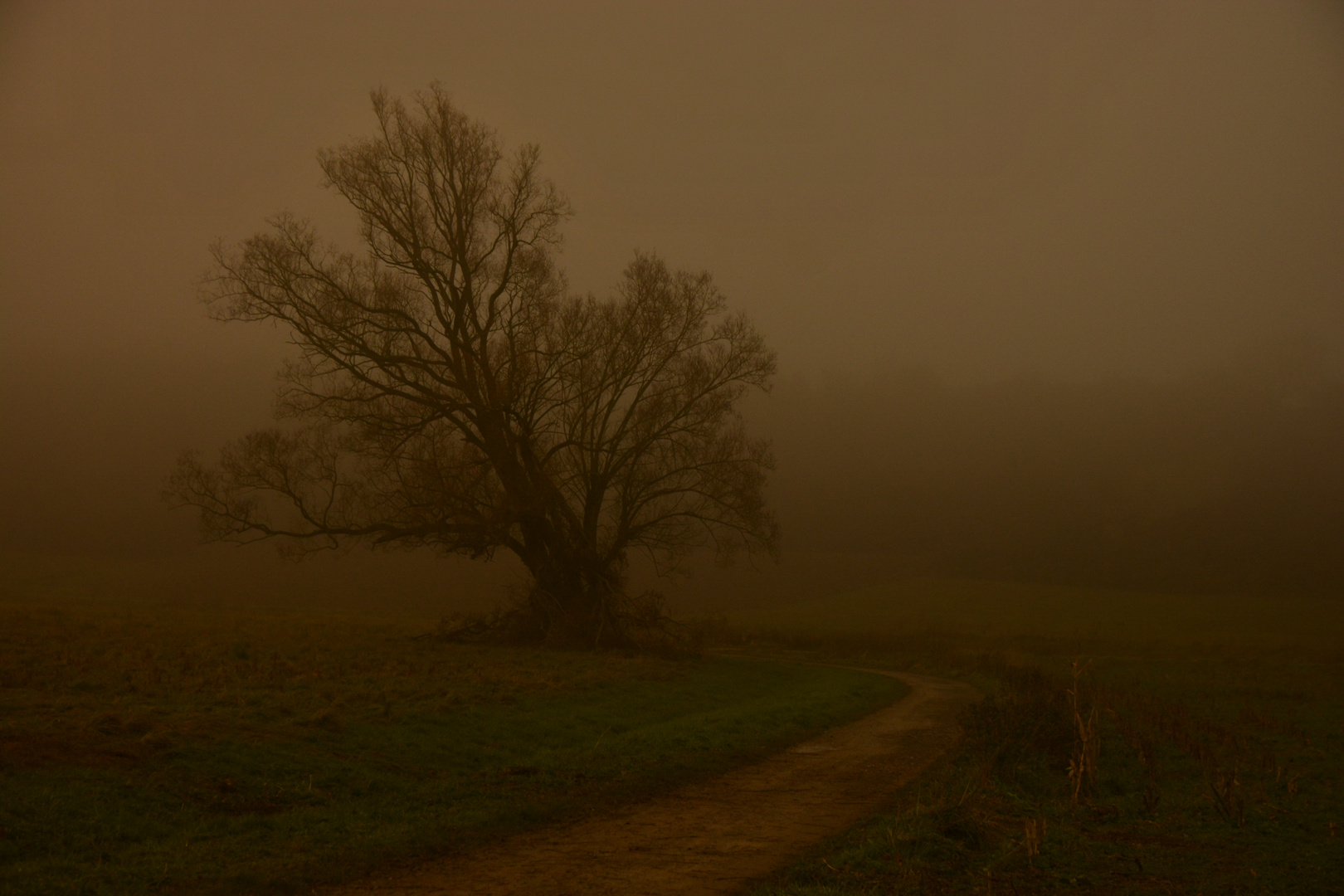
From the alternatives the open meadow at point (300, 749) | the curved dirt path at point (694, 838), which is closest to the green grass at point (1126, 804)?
the curved dirt path at point (694, 838)

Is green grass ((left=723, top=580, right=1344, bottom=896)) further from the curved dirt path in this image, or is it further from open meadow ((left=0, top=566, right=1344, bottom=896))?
the curved dirt path

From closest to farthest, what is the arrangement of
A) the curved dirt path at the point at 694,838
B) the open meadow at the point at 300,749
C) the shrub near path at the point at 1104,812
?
the curved dirt path at the point at 694,838, the shrub near path at the point at 1104,812, the open meadow at the point at 300,749

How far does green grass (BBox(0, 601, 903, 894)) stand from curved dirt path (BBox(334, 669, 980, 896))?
1.91 feet

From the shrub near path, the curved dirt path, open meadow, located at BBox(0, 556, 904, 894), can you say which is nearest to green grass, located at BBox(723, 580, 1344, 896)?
the shrub near path

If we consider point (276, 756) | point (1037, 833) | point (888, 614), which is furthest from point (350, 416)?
point (888, 614)

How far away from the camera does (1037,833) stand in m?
9.57

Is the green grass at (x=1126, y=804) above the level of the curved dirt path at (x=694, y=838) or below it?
above

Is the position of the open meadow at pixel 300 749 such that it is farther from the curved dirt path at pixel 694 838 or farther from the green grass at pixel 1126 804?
the green grass at pixel 1126 804

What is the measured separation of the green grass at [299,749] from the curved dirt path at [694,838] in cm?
58

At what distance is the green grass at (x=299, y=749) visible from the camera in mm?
8773

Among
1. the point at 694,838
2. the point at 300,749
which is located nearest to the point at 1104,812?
the point at 694,838

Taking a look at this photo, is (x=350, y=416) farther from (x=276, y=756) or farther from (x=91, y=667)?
(x=276, y=756)

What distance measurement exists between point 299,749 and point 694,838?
5724mm

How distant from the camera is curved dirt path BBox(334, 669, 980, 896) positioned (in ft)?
27.7
